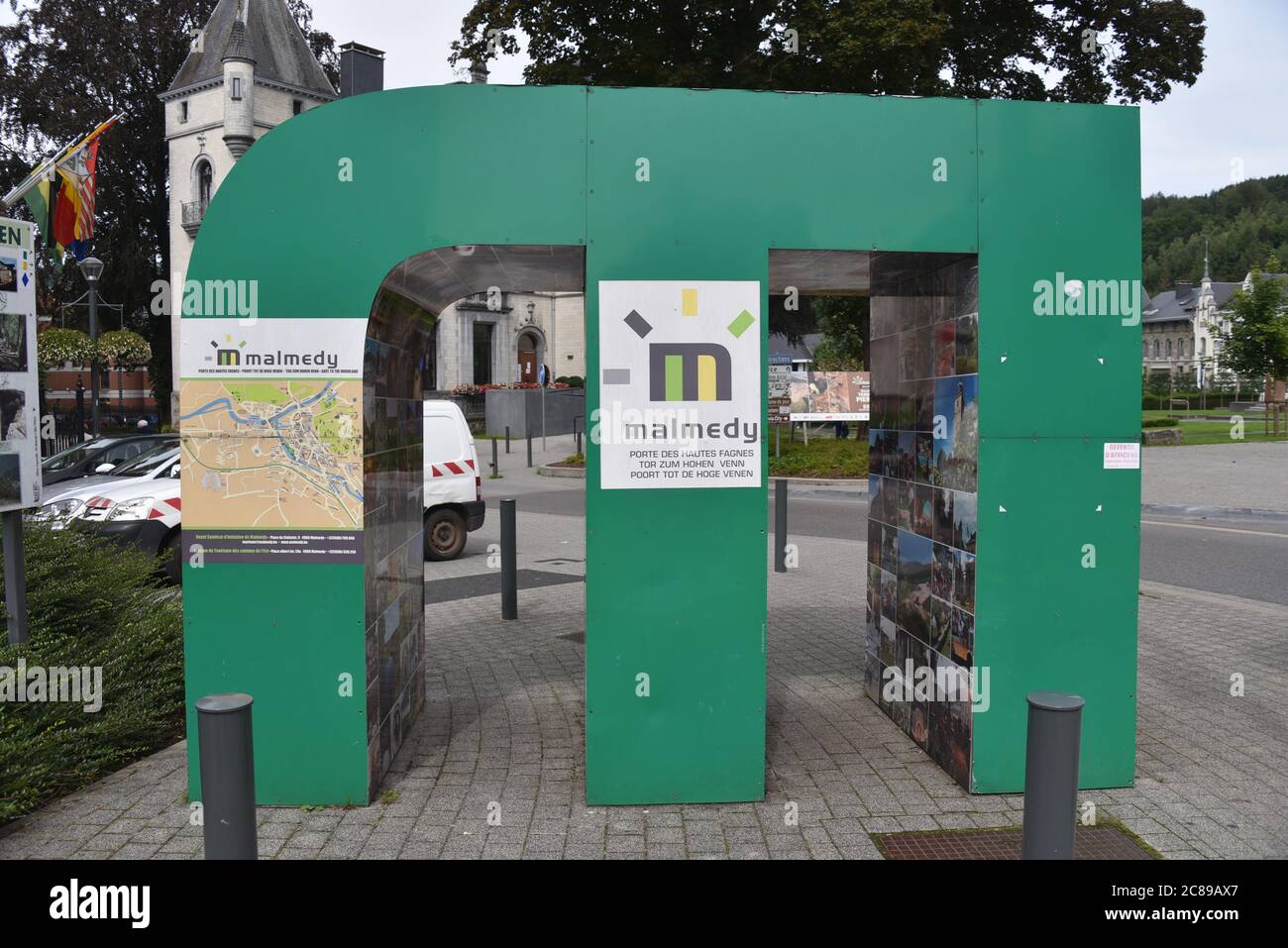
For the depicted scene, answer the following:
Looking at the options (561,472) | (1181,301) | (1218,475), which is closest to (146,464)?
(561,472)

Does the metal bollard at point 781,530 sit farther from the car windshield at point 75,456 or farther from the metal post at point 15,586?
the car windshield at point 75,456

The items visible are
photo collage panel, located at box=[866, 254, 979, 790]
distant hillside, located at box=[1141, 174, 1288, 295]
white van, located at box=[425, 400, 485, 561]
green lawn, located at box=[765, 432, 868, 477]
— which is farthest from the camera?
distant hillside, located at box=[1141, 174, 1288, 295]

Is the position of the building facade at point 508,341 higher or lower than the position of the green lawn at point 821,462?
higher

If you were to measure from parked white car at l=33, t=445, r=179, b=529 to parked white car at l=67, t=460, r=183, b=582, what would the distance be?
0.11 m

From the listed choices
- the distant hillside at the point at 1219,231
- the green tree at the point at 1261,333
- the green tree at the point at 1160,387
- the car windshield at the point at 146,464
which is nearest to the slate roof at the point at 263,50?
the car windshield at the point at 146,464

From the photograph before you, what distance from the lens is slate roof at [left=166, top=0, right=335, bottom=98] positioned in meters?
46.2

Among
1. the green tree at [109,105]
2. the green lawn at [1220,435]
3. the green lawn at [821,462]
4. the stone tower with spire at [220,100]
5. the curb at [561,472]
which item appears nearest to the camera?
the green lawn at [821,462]

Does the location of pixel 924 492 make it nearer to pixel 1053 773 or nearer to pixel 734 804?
pixel 734 804

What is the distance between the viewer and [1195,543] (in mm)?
13305

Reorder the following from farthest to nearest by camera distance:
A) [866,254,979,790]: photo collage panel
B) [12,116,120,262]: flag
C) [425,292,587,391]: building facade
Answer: [425,292,587,391]: building facade, [12,116,120,262]: flag, [866,254,979,790]: photo collage panel

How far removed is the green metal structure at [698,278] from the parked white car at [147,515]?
617 cm

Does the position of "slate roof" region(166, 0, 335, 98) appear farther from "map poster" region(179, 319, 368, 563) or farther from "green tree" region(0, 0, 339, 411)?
"map poster" region(179, 319, 368, 563)

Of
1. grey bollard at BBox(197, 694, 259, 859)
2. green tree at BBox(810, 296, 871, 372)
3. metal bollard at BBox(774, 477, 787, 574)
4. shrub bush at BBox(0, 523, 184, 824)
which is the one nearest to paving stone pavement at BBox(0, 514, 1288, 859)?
shrub bush at BBox(0, 523, 184, 824)

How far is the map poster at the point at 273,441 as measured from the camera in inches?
182
